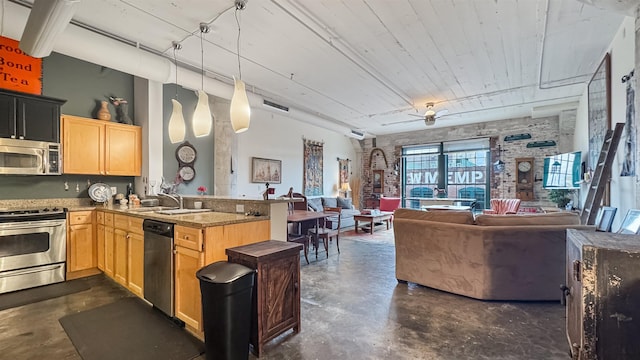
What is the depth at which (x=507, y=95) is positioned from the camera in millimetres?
5652

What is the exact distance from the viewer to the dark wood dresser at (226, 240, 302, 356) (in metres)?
2.06

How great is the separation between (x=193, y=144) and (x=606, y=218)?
6171mm

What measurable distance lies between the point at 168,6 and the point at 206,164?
10.4ft

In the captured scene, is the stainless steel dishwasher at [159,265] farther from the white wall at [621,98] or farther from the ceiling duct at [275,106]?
the white wall at [621,98]

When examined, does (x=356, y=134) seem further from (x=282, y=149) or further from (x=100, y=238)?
(x=100, y=238)

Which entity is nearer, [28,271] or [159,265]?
[159,265]

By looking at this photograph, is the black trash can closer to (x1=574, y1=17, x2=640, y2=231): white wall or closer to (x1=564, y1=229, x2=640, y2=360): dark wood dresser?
(x1=564, y1=229, x2=640, y2=360): dark wood dresser

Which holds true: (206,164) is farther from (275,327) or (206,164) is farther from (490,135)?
(490,135)

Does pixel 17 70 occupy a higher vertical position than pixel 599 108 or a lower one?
higher

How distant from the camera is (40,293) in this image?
3.22 meters

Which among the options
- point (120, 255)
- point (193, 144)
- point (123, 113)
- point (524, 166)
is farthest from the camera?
point (524, 166)

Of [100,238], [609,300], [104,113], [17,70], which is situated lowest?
→ [100,238]

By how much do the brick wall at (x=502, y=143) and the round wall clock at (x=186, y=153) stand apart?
6593mm

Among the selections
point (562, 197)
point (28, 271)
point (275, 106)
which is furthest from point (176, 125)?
point (562, 197)
